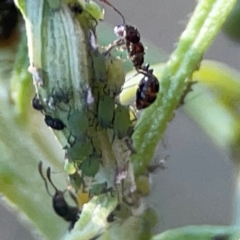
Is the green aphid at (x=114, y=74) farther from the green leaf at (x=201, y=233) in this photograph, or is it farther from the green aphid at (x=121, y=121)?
the green leaf at (x=201, y=233)

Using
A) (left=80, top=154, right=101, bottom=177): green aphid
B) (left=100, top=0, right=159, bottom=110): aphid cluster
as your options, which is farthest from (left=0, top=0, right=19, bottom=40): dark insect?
(left=80, top=154, right=101, bottom=177): green aphid

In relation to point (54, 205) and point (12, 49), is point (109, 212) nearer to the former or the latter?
point (54, 205)

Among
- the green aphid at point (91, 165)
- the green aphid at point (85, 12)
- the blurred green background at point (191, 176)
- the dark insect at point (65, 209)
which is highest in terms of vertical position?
the green aphid at point (85, 12)

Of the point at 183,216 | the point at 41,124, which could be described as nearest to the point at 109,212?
the point at 41,124

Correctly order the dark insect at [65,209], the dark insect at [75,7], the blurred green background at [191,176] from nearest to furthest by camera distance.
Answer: the dark insect at [75,7], the dark insect at [65,209], the blurred green background at [191,176]

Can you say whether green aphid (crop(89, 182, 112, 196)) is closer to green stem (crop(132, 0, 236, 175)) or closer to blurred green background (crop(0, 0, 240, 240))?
green stem (crop(132, 0, 236, 175))

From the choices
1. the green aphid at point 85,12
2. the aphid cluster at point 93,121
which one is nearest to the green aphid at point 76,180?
the aphid cluster at point 93,121
